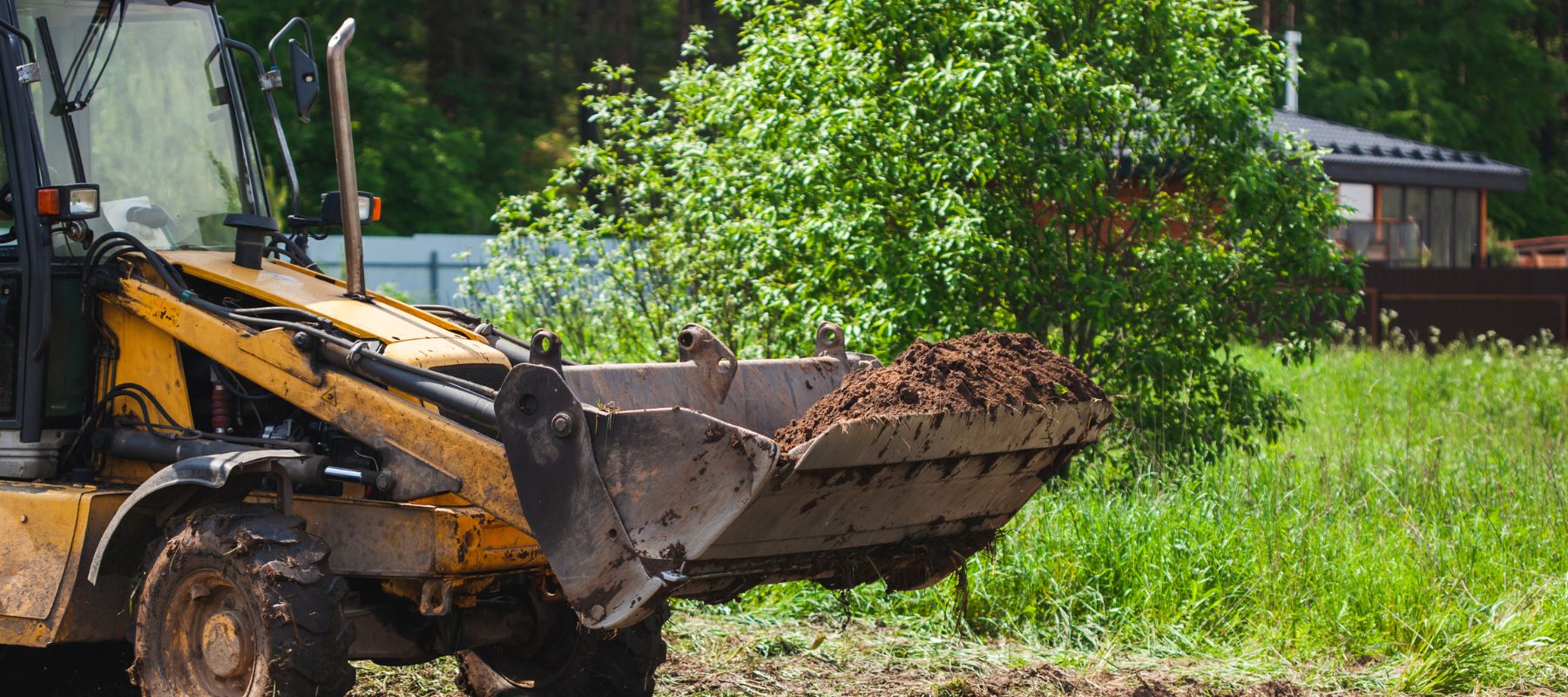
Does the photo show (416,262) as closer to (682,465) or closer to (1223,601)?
(1223,601)

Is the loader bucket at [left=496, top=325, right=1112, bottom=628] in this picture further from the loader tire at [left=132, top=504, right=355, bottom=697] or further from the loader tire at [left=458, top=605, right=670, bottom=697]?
the loader tire at [left=458, top=605, right=670, bottom=697]

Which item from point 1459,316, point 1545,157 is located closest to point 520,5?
point 1459,316

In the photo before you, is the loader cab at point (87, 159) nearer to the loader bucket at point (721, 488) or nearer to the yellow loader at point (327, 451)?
the yellow loader at point (327, 451)

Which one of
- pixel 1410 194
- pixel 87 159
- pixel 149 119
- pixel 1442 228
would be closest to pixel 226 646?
pixel 87 159

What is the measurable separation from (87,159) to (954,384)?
3.15 m

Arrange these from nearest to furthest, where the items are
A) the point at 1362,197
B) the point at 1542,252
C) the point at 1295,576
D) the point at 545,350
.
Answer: the point at 545,350, the point at 1295,576, the point at 1362,197, the point at 1542,252

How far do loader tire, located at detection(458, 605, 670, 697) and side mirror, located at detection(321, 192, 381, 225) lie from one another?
1660mm

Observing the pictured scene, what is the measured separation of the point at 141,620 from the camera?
490cm

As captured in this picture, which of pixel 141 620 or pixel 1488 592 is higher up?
pixel 141 620

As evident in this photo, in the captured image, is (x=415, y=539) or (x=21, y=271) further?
(x=21, y=271)

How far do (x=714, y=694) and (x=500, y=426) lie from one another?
2067 millimetres

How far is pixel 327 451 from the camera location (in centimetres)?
520

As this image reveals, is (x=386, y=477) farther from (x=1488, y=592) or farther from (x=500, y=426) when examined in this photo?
(x=1488, y=592)

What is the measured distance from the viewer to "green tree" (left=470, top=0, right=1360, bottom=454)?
28.7 feet
